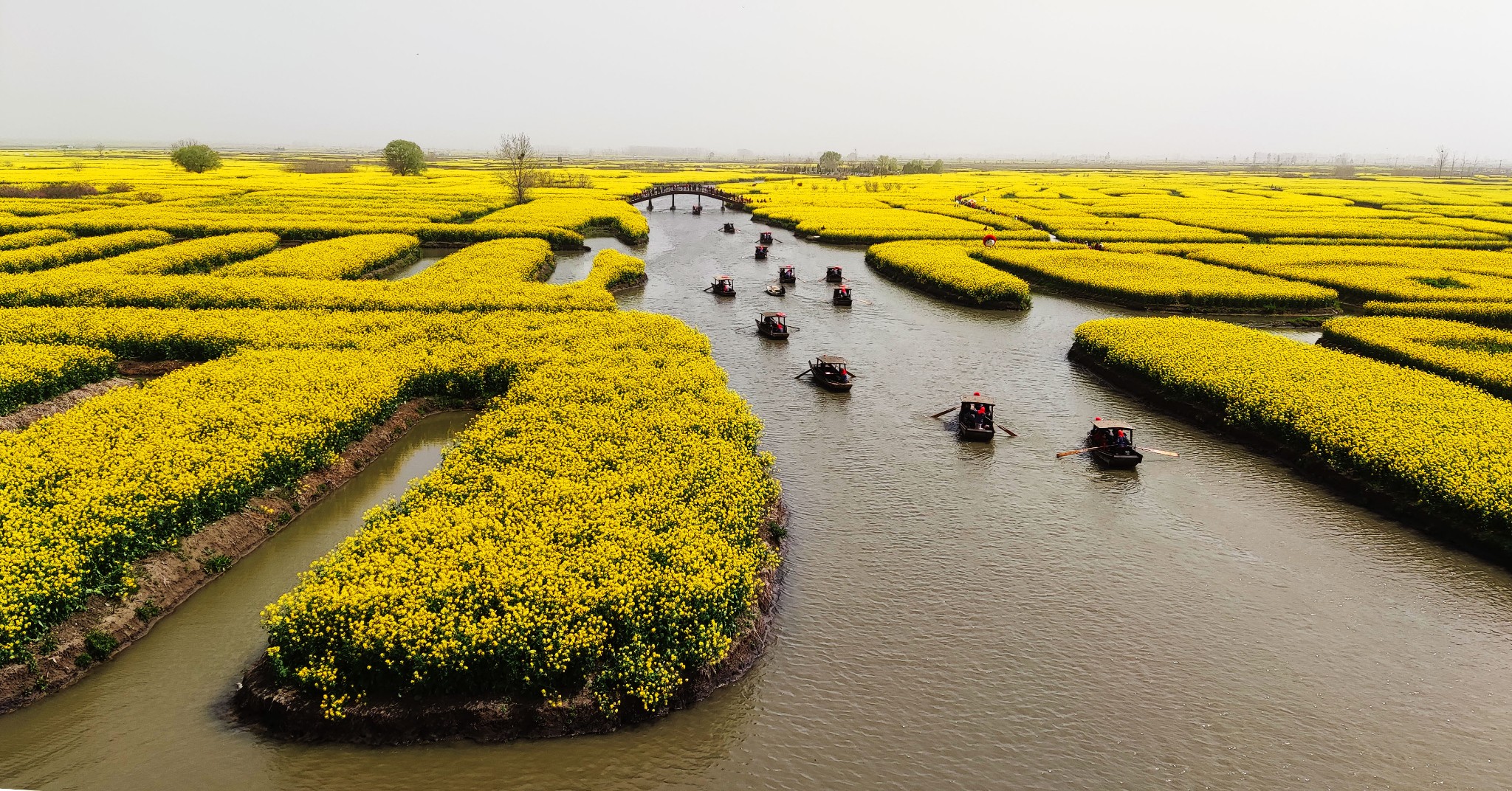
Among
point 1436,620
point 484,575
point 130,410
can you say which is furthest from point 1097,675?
point 130,410

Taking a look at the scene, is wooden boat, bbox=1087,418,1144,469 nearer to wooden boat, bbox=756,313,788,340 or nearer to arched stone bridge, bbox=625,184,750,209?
wooden boat, bbox=756,313,788,340

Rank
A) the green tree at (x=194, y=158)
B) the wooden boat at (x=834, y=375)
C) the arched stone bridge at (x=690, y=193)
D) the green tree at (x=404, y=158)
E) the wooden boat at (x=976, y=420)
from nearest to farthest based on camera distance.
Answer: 1. the wooden boat at (x=976, y=420)
2. the wooden boat at (x=834, y=375)
3. the arched stone bridge at (x=690, y=193)
4. the green tree at (x=194, y=158)
5. the green tree at (x=404, y=158)

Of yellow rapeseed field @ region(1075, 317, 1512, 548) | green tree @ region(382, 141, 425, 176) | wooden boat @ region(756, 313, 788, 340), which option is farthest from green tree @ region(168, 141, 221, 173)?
yellow rapeseed field @ region(1075, 317, 1512, 548)

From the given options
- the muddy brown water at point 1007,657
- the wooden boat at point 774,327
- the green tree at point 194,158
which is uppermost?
the green tree at point 194,158

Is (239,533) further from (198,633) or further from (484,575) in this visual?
(484,575)

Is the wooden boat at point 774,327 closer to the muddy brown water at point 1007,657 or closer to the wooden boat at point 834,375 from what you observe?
A: the wooden boat at point 834,375

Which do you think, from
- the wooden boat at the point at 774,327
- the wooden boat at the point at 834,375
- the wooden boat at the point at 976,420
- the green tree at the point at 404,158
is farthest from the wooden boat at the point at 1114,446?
the green tree at the point at 404,158

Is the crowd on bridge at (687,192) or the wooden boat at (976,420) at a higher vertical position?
the crowd on bridge at (687,192)
